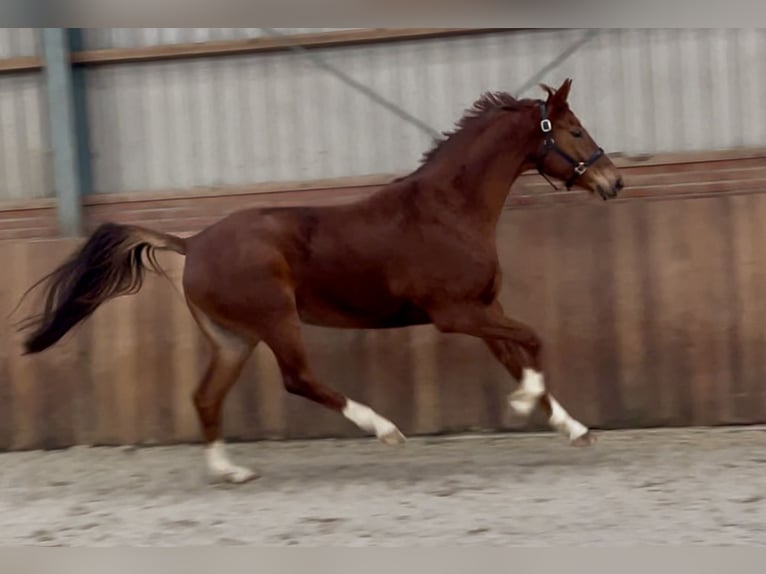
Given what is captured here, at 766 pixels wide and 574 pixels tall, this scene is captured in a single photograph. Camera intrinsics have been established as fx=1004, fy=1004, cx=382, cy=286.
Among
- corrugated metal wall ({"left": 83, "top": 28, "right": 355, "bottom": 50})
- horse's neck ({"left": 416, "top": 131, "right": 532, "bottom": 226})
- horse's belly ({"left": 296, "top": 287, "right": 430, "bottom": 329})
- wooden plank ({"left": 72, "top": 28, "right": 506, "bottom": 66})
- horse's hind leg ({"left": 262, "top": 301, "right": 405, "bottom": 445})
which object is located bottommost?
horse's hind leg ({"left": 262, "top": 301, "right": 405, "bottom": 445})

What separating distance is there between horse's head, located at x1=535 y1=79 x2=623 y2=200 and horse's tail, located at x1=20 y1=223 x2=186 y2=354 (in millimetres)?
1955

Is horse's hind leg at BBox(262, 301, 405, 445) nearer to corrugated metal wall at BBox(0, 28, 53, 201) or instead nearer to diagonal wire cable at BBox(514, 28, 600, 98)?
diagonal wire cable at BBox(514, 28, 600, 98)

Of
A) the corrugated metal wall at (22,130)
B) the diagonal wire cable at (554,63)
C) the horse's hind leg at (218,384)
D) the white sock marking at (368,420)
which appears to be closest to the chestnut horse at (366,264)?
the horse's hind leg at (218,384)

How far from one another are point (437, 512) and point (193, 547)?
1.09m

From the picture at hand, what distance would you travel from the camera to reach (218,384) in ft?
17.0

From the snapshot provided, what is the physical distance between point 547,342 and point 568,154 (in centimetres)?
135

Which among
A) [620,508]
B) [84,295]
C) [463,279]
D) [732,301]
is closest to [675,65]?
[732,301]

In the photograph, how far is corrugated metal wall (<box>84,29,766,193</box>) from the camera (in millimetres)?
6230

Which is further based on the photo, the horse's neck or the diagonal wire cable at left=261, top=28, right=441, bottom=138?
the diagonal wire cable at left=261, top=28, right=441, bottom=138

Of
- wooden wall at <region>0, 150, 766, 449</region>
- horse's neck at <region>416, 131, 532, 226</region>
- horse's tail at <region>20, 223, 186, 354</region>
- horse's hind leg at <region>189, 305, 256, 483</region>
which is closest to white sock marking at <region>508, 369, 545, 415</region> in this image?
horse's neck at <region>416, 131, 532, 226</region>

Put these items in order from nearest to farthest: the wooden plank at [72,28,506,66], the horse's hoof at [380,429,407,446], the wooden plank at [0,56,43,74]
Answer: the horse's hoof at [380,429,407,446]
the wooden plank at [72,28,506,66]
the wooden plank at [0,56,43,74]

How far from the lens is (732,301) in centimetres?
598

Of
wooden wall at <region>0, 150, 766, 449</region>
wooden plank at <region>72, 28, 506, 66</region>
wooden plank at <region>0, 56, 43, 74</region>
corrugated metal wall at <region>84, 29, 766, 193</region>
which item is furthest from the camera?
wooden plank at <region>0, 56, 43, 74</region>

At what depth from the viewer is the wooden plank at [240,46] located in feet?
21.1
